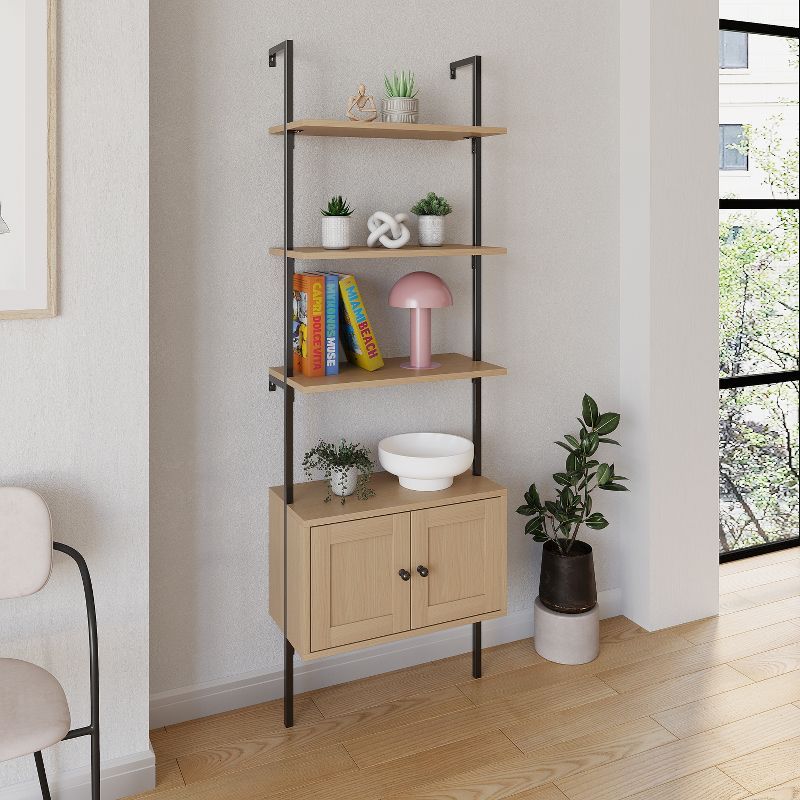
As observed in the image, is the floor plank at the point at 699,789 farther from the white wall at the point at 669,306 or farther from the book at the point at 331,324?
the book at the point at 331,324

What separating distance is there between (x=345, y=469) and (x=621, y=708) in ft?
3.42

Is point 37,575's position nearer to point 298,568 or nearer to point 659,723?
point 298,568

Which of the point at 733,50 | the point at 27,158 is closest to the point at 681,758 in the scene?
the point at 27,158

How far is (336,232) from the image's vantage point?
2492 mm

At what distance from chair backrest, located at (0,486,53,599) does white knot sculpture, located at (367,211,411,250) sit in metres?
1.09

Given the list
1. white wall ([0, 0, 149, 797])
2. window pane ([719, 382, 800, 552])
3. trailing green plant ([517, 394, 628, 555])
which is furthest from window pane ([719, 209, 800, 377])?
white wall ([0, 0, 149, 797])

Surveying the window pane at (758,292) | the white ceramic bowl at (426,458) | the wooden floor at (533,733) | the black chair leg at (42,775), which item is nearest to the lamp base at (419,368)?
the white ceramic bowl at (426,458)

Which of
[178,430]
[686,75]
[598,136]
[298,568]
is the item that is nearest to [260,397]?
[178,430]

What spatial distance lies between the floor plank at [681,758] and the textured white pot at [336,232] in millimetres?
1471

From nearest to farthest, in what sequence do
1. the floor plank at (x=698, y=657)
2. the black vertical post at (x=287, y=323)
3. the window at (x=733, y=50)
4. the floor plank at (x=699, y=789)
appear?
the floor plank at (x=699, y=789) < the black vertical post at (x=287, y=323) < the floor plank at (x=698, y=657) < the window at (x=733, y=50)

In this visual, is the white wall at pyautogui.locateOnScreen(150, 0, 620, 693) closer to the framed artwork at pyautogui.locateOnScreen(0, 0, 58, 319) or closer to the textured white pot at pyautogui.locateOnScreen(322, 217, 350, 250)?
the textured white pot at pyautogui.locateOnScreen(322, 217, 350, 250)

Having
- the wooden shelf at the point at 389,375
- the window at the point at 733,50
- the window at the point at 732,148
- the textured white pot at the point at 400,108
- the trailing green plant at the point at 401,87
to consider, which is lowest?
the wooden shelf at the point at 389,375

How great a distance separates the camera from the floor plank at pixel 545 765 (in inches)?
91.4

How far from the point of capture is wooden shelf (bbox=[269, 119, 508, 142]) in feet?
7.72
